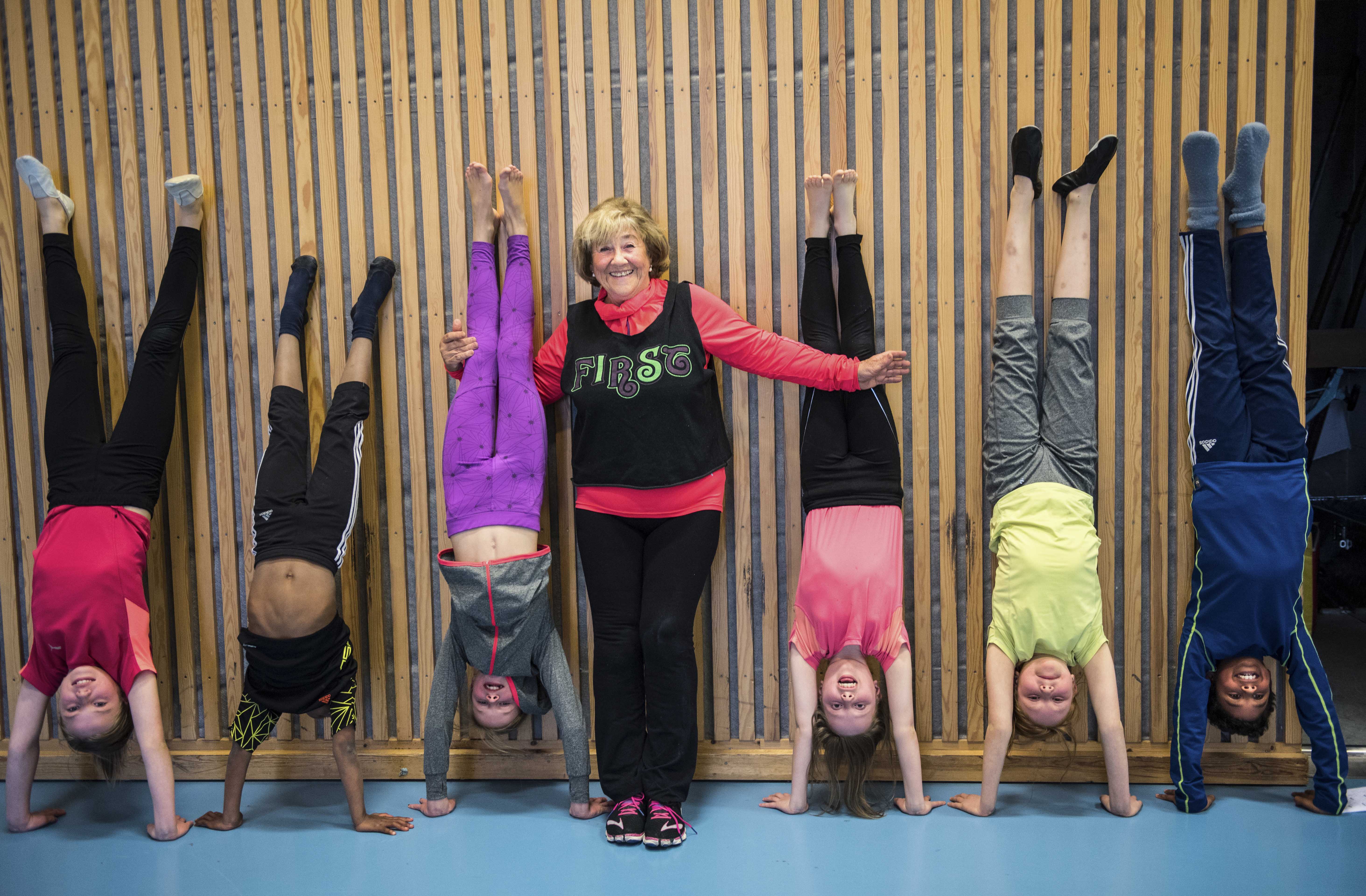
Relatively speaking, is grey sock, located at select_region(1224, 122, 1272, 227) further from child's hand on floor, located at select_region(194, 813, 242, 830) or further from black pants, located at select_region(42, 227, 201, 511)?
child's hand on floor, located at select_region(194, 813, 242, 830)

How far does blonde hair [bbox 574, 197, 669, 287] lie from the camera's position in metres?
2.83

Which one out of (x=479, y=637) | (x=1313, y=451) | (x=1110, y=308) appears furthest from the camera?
(x=1313, y=451)

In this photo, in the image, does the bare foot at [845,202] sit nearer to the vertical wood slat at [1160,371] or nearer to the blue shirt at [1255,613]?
the vertical wood slat at [1160,371]

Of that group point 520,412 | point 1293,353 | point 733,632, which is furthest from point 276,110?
point 1293,353

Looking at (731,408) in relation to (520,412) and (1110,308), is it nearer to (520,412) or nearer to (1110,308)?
(520,412)

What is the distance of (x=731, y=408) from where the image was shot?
3.12 metres

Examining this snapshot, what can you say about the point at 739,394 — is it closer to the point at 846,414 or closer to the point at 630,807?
the point at 846,414

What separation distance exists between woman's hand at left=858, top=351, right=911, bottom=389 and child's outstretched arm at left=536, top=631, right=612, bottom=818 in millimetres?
1476

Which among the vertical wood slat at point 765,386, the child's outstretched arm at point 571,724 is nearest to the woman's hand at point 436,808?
the child's outstretched arm at point 571,724

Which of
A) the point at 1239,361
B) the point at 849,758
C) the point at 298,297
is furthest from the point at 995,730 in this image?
the point at 298,297

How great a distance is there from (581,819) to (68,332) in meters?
2.73

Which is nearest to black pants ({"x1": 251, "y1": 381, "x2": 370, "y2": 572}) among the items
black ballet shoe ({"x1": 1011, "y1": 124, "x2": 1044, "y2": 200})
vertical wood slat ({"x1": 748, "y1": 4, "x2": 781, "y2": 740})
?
vertical wood slat ({"x1": 748, "y1": 4, "x2": 781, "y2": 740})

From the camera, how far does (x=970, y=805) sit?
2840mm

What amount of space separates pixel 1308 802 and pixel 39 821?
4.57m
